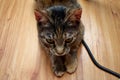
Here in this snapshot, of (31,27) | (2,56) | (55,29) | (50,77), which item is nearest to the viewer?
(55,29)

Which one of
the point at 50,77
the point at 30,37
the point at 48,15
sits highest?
the point at 48,15

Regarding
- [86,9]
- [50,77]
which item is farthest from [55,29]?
[86,9]

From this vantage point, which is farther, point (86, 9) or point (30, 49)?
point (86, 9)

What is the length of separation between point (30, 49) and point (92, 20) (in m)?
0.50

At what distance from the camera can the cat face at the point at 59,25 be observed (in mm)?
1087

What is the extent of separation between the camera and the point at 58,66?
1267 mm

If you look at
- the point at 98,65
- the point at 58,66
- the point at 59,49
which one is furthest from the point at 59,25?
the point at 98,65

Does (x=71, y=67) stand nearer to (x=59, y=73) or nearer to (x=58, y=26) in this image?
(x=59, y=73)

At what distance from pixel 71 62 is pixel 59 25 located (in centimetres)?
30

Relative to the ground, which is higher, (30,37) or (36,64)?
(30,37)

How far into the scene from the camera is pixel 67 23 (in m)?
1.10

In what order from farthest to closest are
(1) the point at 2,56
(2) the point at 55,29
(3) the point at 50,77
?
(1) the point at 2,56
(3) the point at 50,77
(2) the point at 55,29

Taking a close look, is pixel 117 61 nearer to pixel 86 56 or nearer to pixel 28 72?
pixel 86 56

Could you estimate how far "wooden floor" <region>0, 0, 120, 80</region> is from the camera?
130cm
